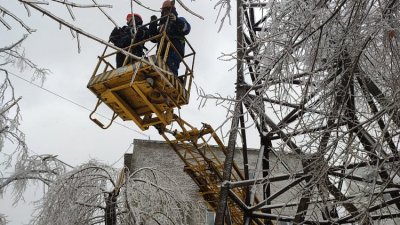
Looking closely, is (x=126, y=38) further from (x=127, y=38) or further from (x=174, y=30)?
(x=174, y=30)

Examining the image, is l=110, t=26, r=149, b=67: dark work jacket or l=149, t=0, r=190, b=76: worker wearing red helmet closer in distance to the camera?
l=149, t=0, r=190, b=76: worker wearing red helmet

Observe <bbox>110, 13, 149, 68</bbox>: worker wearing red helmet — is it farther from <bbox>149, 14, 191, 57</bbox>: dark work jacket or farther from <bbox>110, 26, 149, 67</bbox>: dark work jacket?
<bbox>149, 14, 191, 57</bbox>: dark work jacket

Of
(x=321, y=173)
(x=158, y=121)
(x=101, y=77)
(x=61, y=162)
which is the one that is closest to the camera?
(x=321, y=173)

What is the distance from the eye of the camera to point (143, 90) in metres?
7.90

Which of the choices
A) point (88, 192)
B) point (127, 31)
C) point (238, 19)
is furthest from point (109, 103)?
point (238, 19)

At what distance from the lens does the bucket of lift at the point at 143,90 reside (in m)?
7.63

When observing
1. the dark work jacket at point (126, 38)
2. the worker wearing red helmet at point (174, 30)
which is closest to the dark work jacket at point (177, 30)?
the worker wearing red helmet at point (174, 30)

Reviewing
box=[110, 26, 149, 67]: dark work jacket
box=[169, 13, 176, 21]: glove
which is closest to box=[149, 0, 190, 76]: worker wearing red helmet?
box=[169, 13, 176, 21]: glove

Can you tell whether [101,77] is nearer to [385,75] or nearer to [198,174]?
[198,174]

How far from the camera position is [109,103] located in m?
8.44

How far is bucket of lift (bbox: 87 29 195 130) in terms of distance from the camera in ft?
25.0

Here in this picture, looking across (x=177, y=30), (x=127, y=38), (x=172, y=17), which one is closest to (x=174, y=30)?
(x=177, y=30)

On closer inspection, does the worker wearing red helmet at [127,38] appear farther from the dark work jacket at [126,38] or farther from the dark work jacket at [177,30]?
the dark work jacket at [177,30]

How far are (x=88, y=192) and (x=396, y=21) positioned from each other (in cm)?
776
